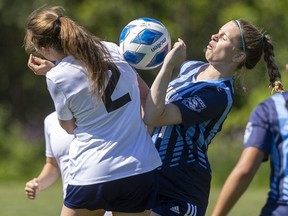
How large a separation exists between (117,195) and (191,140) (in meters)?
0.65

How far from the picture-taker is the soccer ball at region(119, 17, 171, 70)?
17.9 feet

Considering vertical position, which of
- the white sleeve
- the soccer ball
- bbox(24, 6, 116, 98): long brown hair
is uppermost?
the soccer ball

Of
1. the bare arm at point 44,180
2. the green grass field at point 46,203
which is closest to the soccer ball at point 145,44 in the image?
the bare arm at point 44,180

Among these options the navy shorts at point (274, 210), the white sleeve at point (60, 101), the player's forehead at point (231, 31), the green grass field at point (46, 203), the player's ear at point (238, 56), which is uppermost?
the player's forehead at point (231, 31)

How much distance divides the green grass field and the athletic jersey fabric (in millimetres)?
7520

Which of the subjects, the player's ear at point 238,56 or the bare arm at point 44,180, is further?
the bare arm at point 44,180

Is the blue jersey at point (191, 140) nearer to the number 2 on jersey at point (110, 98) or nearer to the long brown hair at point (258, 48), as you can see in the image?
the long brown hair at point (258, 48)

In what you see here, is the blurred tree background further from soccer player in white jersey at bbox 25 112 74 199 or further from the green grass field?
soccer player in white jersey at bbox 25 112 74 199

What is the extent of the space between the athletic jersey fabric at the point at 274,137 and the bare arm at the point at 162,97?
42.2 inches

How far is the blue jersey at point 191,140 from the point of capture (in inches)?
213

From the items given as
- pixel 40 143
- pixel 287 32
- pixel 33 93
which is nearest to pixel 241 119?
pixel 287 32

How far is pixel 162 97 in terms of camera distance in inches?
202

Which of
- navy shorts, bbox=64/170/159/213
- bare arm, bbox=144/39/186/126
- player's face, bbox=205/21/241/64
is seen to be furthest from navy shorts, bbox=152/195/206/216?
player's face, bbox=205/21/241/64

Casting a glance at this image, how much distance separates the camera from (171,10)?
1109 inches
